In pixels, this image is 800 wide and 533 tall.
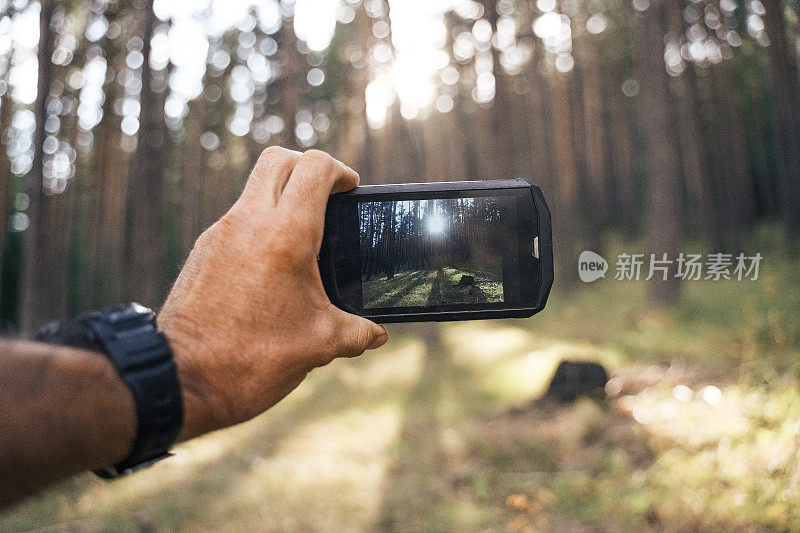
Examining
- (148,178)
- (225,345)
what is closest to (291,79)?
(148,178)

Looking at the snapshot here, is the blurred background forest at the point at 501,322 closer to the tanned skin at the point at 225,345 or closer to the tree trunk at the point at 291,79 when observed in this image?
the tree trunk at the point at 291,79

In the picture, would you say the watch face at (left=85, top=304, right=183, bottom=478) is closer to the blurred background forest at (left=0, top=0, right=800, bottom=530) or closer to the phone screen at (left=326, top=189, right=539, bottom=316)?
the phone screen at (left=326, top=189, right=539, bottom=316)

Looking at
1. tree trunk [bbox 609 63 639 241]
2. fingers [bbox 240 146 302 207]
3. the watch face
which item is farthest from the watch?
tree trunk [bbox 609 63 639 241]

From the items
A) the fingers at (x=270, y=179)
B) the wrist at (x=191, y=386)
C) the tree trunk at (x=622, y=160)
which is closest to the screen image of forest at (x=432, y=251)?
the fingers at (x=270, y=179)

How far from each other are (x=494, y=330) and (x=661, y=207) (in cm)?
549

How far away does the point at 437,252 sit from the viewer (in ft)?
6.04

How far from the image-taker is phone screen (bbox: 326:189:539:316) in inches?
69.5

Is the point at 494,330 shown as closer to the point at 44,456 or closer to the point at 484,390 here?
the point at 484,390

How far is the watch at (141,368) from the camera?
1184mm

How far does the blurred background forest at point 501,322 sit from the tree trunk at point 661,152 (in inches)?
2.1

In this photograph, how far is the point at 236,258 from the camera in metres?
1.49

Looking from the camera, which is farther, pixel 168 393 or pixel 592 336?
pixel 592 336

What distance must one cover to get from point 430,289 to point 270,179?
0.63 metres

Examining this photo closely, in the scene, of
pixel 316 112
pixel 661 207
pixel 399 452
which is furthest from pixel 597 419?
pixel 316 112
